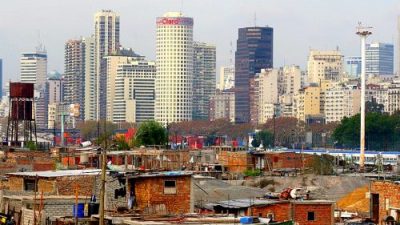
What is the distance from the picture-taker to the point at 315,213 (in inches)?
845

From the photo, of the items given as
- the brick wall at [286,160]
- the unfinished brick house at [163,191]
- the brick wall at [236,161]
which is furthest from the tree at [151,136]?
the unfinished brick house at [163,191]

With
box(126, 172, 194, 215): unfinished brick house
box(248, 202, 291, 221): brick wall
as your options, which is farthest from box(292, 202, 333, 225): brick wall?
box(126, 172, 194, 215): unfinished brick house

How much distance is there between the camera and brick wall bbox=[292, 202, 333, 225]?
70.3 feet

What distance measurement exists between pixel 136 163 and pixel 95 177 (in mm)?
14520

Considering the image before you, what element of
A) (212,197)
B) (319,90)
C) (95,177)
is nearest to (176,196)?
(95,177)

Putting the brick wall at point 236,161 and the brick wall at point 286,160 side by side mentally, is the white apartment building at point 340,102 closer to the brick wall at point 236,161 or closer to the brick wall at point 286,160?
the brick wall at point 286,160

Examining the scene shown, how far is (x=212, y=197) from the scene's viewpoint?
25406 mm

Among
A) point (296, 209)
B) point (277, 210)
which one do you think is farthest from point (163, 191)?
point (296, 209)

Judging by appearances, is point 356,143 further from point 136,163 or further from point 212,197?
point 212,197

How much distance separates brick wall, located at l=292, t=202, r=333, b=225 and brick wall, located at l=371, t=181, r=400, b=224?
44.9 inches

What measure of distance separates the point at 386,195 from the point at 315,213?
2015 millimetres

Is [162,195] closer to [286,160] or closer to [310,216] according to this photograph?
[310,216]

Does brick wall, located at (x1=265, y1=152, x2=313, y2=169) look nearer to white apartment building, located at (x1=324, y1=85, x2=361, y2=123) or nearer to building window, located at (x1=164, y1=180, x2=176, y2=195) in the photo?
building window, located at (x1=164, y1=180, x2=176, y2=195)

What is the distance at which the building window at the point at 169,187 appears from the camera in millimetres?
20828
